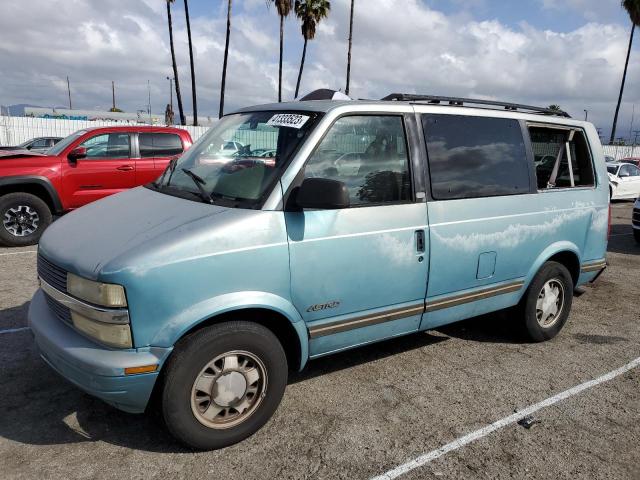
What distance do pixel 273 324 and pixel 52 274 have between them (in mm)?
1300

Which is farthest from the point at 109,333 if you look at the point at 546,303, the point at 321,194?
the point at 546,303

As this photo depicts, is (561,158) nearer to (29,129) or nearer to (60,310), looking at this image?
(60,310)

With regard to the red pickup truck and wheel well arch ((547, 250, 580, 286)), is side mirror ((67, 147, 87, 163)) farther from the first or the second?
wheel well arch ((547, 250, 580, 286))

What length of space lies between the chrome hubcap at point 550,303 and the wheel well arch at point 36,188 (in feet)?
23.4

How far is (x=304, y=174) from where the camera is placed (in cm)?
309

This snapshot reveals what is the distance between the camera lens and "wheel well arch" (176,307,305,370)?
2797 millimetres

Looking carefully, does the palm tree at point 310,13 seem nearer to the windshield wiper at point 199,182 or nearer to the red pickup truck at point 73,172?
the red pickup truck at point 73,172

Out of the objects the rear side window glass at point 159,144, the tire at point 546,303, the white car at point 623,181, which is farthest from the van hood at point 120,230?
the white car at point 623,181

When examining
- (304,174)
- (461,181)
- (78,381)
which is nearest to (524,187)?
(461,181)

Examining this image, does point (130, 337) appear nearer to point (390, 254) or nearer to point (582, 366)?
point (390, 254)

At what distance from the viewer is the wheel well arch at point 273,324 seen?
9.18 feet

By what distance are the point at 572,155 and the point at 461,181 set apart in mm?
1641

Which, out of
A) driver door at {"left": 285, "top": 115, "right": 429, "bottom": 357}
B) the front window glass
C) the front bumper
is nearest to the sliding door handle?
driver door at {"left": 285, "top": 115, "right": 429, "bottom": 357}

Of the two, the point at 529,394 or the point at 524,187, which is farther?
the point at 524,187
